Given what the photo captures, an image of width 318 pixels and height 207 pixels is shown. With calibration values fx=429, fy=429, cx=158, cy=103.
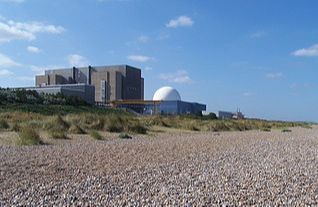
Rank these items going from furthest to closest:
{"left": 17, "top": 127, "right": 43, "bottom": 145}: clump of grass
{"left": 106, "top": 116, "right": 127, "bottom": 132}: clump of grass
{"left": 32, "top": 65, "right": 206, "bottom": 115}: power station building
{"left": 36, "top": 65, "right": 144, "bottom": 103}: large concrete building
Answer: {"left": 36, "top": 65, "right": 144, "bottom": 103}: large concrete building
{"left": 32, "top": 65, "right": 206, "bottom": 115}: power station building
{"left": 106, "top": 116, "right": 127, "bottom": 132}: clump of grass
{"left": 17, "top": 127, "right": 43, "bottom": 145}: clump of grass

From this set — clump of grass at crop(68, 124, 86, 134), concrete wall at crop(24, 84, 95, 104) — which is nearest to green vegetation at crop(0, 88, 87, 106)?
concrete wall at crop(24, 84, 95, 104)

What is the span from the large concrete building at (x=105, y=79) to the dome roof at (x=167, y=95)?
38.0 ft

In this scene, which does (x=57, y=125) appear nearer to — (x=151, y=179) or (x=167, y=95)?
(x=151, y=179)

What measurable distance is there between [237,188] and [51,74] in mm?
98150

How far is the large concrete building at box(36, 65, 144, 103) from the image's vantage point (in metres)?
95.2

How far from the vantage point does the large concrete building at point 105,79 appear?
9525 cm

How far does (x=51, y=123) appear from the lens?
22062 mm

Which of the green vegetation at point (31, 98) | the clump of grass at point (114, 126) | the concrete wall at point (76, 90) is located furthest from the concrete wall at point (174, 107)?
the clump of grass at point (114, 126)

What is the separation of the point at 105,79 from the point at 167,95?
17.2 meters

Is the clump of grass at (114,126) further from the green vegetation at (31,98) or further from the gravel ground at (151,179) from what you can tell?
the green vegetation at (31,98)

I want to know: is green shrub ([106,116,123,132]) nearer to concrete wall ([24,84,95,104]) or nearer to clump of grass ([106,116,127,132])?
clump of grass ([106,116,127,132])

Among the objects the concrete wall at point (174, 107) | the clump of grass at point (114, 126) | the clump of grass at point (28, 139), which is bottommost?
the clump of grass at point (28, 139)

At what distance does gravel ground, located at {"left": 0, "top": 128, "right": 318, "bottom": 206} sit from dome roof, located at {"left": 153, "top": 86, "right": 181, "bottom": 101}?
72984mm

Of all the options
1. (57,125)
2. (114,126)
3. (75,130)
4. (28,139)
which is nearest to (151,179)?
(28,139)
